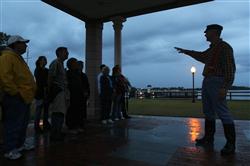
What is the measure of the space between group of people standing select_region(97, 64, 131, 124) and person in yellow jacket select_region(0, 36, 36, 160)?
3.57 metres

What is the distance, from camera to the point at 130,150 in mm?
4406

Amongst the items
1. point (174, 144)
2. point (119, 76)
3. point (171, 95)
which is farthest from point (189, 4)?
point (171, 95)

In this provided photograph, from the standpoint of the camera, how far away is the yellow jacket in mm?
3729

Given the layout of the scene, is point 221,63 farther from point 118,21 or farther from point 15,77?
point 118,21

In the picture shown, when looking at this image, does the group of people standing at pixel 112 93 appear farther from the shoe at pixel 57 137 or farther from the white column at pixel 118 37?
the shoe at pixel 57 137

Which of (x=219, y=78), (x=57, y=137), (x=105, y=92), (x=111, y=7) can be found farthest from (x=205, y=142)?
(x=111, y=7)

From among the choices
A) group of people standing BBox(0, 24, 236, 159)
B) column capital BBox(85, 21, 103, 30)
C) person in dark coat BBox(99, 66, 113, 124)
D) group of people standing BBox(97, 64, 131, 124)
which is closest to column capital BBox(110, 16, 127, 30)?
column capital BBox(85, 21, 103, 30)

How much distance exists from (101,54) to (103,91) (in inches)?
101

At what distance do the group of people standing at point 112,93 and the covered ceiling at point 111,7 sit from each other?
1731 mm

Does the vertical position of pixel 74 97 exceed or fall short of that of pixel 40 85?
it falls short

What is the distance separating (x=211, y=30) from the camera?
15.1 ft

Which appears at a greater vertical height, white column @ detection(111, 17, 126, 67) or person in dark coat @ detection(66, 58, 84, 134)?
white column @ detection(111, 17, 126, 67)

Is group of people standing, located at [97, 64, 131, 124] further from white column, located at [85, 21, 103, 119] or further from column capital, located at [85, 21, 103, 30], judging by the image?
column capital, located at [85, 21, 103, 30]

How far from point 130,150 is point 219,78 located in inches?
64.5
